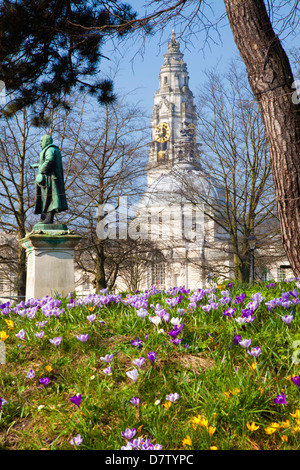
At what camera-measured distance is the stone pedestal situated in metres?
8.60

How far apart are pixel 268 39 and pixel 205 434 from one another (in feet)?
12.8

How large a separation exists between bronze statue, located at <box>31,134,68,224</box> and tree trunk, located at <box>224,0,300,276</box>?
5175 mm

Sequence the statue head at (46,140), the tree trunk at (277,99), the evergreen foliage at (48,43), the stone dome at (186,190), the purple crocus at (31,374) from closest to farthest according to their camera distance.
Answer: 1. the purple crocus at (31,374)
2. the tree trunk at (277,99)
3. the evergreen foliage at (48,43)
4. the statue head at (46,140)
5. the stone dome at (186,190)

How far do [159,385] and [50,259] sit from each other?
6.27 metres

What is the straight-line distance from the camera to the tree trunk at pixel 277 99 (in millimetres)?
4625

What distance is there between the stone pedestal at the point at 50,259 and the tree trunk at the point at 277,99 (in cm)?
485

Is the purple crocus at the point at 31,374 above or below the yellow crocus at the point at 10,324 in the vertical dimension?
below

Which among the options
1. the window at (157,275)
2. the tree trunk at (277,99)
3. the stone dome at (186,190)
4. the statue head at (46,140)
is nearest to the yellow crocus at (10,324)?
the tree trunk at (277,99)

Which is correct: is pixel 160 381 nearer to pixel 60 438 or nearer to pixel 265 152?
pixel 60 438

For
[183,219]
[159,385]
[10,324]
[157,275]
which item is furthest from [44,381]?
[157,275]

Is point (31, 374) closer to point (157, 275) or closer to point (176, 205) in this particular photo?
Answer: point (176, 205)

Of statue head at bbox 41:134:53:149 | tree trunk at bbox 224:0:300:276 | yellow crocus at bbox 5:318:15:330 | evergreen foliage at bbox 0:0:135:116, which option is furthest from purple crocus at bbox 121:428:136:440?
statue head at bbox 41:134:53:149

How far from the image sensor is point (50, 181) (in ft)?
30.3

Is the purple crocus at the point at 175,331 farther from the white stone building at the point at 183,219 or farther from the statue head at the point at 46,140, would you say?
the statue head at the point at 46,140
